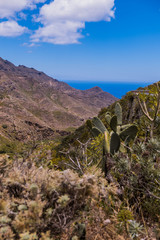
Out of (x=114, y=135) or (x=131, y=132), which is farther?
(x=131, y=132)

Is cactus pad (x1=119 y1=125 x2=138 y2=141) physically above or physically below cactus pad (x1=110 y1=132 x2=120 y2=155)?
above

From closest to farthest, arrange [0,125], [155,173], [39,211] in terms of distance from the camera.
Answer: [39,211] → [155,173] → [0,125]

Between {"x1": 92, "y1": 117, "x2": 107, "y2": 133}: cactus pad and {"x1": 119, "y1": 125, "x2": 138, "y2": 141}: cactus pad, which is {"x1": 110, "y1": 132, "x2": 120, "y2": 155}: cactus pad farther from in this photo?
{"x1": 92, "y1": 117, "x2": 107, "y2": 133}: cactus pad

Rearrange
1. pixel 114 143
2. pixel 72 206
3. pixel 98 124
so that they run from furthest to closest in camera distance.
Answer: pixel 98 124 < pixel 114 143 < pixel 72 206

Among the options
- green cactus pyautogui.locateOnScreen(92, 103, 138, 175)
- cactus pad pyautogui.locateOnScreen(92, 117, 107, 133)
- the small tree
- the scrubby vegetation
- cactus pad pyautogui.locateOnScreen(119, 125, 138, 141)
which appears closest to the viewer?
the scrubby vegetation

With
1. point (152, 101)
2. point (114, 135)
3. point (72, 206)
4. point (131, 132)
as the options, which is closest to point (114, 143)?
point (114, 135)

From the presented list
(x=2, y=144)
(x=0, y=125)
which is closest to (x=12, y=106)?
(x=0, y=125)

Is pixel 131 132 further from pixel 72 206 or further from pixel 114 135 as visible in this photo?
pixel 72 206

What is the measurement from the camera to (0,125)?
12012cm

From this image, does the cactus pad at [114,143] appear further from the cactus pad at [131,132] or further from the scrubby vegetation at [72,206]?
the scrubby vegetation at [72,206]

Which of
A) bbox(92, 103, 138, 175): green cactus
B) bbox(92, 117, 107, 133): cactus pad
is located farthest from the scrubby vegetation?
bbox(92, 117, 107, 133): cactus pad

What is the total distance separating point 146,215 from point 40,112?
661 feet

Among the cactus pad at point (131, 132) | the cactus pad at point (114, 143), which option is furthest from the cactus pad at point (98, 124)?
the cactus pad at point (114, 143)

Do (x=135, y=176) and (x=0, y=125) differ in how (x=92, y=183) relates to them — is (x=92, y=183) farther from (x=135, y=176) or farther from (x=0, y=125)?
(x=0, y=125)
